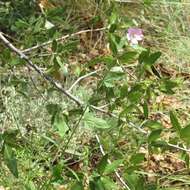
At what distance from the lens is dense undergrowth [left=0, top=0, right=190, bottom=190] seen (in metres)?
1.25

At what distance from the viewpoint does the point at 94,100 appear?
129 cm

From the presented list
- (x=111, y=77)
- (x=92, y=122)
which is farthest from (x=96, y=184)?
(x=111, y=77)

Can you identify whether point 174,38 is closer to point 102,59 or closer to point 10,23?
point 10,23

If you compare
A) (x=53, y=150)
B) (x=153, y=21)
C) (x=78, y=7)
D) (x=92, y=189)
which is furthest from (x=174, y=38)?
(x=92, y=189)

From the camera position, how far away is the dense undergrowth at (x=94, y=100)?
4.11 ft

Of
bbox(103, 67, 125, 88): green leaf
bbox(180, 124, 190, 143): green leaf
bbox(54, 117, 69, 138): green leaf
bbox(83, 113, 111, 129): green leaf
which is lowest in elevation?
bbox(54, 117, 69, 138): green leaf

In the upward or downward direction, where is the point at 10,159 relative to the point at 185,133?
downward

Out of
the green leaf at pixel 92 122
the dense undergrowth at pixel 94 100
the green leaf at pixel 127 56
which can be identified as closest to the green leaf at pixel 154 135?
the dense undergrowth at pixel 94 100

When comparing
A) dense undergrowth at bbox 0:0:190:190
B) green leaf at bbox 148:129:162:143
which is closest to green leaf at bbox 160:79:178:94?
dense undergrowth at bbox 0:0:190:190

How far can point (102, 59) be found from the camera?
136 centimetres

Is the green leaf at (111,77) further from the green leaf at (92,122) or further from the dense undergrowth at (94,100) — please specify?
the green leaf at (92,122)

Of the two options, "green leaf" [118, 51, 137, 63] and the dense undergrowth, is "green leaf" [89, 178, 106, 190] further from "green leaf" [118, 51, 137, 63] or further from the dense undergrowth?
"green leaf" [118, 51, 137, 63]

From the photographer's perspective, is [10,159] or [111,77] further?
[111,77]

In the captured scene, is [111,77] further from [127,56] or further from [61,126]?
[61,126]
